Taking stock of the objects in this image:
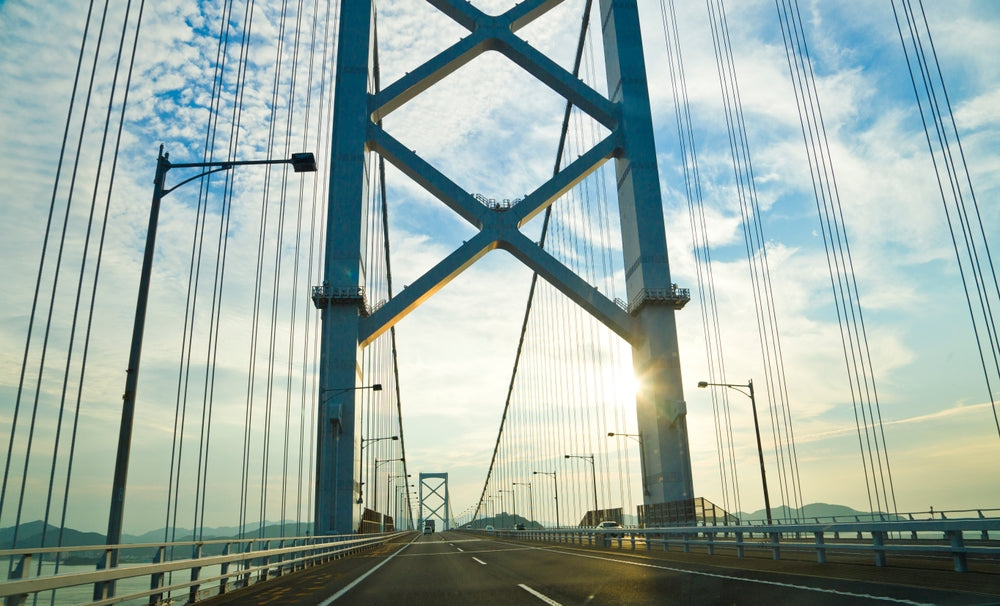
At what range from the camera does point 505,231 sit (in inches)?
1601

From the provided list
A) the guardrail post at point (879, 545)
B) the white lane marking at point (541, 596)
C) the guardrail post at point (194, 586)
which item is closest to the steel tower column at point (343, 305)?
the guardrail post at point (194, 586)

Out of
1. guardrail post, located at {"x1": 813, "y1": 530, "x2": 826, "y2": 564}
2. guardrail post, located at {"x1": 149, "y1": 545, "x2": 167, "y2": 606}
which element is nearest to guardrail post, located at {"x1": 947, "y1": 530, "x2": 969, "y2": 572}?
guardrail post, located at {"x1": 813, "y1": 530, "x2": 826, "y2": 564}

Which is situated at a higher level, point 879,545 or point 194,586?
point 879,545

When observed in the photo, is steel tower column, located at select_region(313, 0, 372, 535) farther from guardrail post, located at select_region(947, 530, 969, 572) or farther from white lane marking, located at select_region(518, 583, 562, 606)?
guardrail post, located at select_region(947, 530, 969, 572)

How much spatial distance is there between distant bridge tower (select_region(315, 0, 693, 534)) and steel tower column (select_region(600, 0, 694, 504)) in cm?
6

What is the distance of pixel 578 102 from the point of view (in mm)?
44312

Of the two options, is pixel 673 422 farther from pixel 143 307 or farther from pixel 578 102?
pixel 143 307

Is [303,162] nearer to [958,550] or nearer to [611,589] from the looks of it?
[611,589]

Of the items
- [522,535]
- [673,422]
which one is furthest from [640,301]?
[522,535]

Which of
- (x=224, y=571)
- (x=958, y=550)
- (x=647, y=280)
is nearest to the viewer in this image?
(x=958, y=550)

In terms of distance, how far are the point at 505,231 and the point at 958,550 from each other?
31840mm

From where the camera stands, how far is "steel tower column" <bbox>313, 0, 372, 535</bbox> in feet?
120

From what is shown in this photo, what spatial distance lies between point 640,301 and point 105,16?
1209 inches

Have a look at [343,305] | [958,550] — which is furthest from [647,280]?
[958,550]
